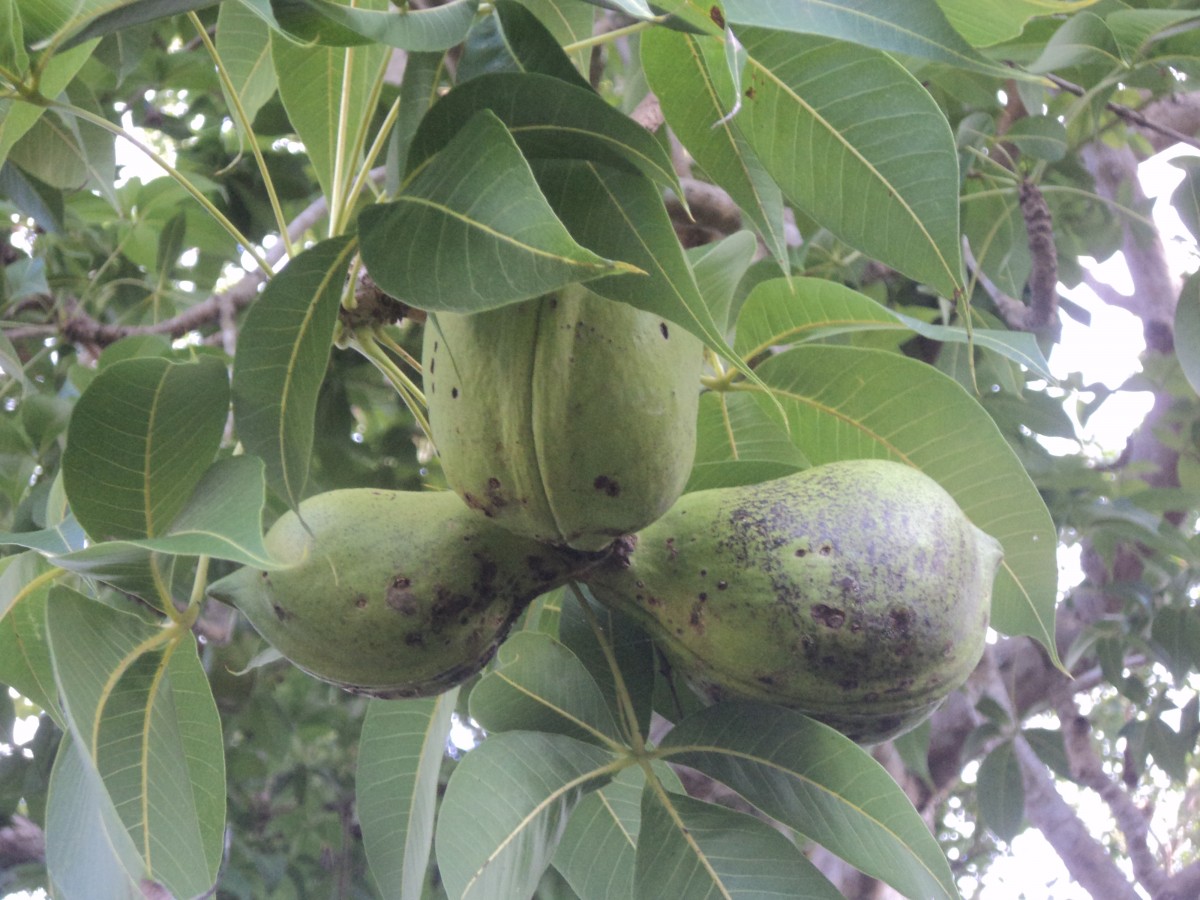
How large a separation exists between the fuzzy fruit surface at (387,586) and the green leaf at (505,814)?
0.30 feet

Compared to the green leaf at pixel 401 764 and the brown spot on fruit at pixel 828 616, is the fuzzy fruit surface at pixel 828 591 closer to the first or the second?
the brown spot on fruit at pixel 828 616

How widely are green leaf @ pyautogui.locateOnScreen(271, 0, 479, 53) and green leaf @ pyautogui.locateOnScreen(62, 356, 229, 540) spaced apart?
297 mm

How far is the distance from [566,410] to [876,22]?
1.09 ft

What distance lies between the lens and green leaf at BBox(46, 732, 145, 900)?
73 centimetres

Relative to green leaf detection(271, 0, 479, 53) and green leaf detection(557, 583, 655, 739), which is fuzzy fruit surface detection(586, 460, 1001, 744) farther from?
green leaf detection(271, 0, 479, 53)

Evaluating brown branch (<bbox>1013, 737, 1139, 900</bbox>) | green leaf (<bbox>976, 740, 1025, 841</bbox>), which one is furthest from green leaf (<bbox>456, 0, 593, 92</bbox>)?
brown branch (<bbox>1013, 737, 1139, 900</bbox>)

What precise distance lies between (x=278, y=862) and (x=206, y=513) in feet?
7.61

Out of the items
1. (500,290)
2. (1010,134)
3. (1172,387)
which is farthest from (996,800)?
(500,290)

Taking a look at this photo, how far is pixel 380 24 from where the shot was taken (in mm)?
691

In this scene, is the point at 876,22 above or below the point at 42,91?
above

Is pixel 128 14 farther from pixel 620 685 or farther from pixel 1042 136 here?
pixel 1042 136

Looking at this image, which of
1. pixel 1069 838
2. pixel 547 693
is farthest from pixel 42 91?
pixel 1069 838

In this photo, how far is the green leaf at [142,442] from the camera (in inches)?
35.4

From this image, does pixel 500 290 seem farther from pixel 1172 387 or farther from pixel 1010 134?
pixel 1172 387
